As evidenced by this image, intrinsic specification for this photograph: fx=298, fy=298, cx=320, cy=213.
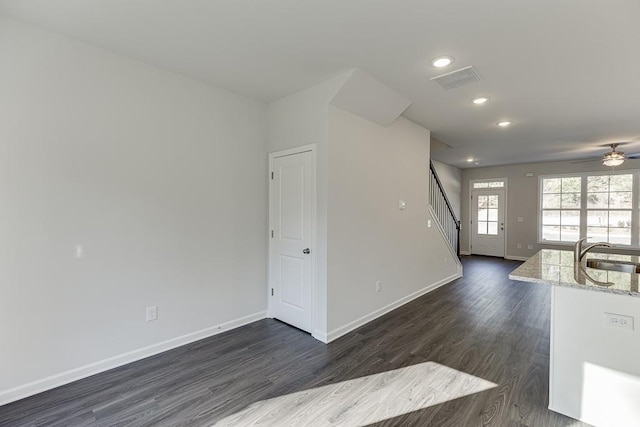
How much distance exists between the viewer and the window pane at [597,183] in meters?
7.23

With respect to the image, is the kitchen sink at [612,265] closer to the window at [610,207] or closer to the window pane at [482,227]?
the window at [610,207]

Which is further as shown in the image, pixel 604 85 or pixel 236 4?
pixel 604 85

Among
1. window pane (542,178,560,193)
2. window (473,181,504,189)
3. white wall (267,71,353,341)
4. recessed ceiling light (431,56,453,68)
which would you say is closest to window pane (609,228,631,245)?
window pane (542,178,560,193)

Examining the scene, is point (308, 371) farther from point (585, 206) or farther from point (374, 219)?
point (585, 206)

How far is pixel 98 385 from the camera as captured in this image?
2354 millimetres

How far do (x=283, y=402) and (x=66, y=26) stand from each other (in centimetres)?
321

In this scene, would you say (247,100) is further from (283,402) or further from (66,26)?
(283,402)

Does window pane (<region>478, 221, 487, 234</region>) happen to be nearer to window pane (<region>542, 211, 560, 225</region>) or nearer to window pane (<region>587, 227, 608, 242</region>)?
window pane (<region>542, 211, 560, 225</region>)

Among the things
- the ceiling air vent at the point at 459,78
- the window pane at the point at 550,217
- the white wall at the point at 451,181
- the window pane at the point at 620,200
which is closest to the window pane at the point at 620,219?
the window pane at the point at 620,200

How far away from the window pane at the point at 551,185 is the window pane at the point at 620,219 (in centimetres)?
122

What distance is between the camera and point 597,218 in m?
7.29

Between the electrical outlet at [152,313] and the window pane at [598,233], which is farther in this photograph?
the window pane at [598,233]

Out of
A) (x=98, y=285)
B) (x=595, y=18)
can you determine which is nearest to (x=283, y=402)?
(x=98, y=285)

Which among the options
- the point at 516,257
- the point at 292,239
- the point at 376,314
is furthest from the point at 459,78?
the point at 516,257
